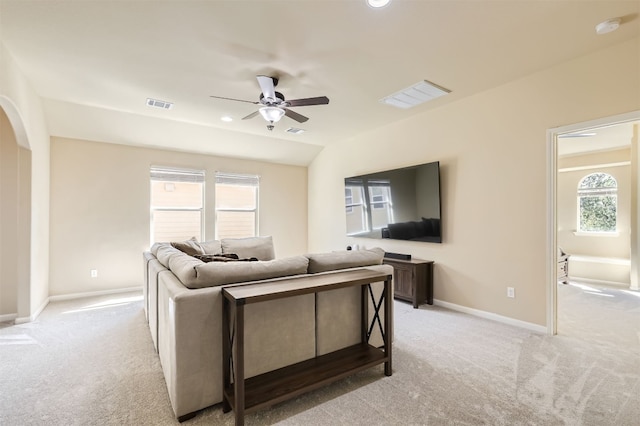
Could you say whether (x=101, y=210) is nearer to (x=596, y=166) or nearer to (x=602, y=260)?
(x=602, y=260)

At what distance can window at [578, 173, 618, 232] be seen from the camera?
5.88 meters

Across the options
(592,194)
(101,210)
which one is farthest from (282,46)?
(592,194)

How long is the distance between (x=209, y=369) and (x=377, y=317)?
4.48 feet

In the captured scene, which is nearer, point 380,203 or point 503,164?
point 503,164

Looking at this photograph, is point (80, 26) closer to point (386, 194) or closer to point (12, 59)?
point (12, 59)

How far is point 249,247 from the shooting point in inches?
184

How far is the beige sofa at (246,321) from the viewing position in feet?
5.93

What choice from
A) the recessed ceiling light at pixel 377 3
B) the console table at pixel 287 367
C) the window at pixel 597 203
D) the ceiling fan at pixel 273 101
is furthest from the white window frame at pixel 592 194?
the recessed ceiling light at pixel 377 3

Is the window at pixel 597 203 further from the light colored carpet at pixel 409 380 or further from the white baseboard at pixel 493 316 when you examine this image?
the white baseboard at pixel 493 316

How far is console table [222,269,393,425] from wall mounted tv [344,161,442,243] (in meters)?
2.12

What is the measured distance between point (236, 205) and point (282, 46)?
4.05 meters

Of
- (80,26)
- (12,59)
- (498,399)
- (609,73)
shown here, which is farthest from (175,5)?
(609,73)

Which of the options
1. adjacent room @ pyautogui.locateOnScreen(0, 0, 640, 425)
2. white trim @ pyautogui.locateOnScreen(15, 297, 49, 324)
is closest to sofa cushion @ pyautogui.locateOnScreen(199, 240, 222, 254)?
adjacent room @ pyautogui.locateOnScreen(0, 0, 640, 425)

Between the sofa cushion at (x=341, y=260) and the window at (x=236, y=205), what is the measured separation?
395 centimetres
